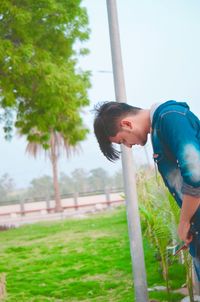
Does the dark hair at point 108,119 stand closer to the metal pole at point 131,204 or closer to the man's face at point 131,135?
the man's face at point 131,135

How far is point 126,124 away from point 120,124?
2 centimetres

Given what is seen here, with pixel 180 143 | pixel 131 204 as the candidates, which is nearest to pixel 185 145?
pixel 180 143

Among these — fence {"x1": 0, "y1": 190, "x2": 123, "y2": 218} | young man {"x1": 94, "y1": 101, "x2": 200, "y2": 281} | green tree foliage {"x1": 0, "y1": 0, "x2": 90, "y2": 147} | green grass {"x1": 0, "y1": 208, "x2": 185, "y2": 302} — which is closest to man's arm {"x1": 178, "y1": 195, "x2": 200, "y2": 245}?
young man {"x1": 94, "y1": 101, "x2": 200, "y2": 281}

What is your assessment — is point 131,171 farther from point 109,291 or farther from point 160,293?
point 109,291

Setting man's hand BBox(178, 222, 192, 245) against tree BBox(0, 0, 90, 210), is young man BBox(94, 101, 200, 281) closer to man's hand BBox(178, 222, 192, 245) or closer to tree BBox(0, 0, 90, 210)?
man's hand BBox(178, 222, 192, 245)

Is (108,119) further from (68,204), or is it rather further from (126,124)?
(68,204)

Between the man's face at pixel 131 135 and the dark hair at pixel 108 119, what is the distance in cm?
2

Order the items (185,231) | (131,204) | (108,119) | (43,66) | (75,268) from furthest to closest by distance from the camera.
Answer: (43,66)
(75,268)
(131,204)
(108,119)
(185,231)

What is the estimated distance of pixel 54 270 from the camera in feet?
23.8

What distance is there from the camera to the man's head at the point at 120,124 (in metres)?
1.79

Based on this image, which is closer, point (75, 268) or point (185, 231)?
point (185, 231)

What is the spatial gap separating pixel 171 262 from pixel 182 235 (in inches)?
173

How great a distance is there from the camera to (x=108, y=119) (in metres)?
1.82

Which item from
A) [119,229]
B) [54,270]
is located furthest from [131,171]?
[119,229]
